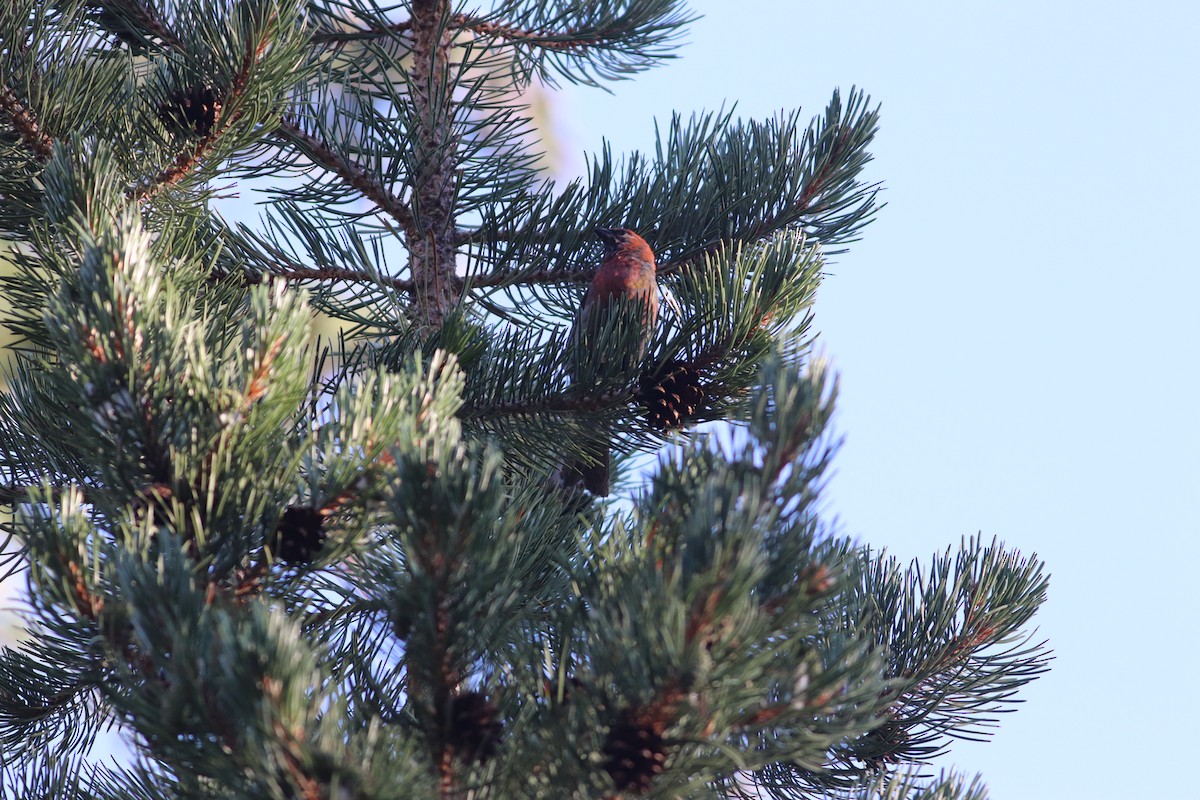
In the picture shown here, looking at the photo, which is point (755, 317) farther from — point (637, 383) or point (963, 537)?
point (963, 537)

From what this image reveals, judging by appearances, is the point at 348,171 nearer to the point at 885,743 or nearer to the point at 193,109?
the point at 193,109

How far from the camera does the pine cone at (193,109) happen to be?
2297mm

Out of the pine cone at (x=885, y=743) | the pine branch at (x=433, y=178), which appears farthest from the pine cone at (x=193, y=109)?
the pine cone at (x=885, y=743)

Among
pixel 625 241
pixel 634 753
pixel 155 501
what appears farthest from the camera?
pixel 625 241

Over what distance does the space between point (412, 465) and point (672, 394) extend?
1026 millimetres

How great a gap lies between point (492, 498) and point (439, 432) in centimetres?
21

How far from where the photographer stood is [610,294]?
251cm

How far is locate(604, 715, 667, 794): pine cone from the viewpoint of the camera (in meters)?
1.38

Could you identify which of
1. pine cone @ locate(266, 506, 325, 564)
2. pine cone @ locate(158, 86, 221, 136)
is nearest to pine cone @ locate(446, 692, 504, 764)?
pine cone @ locate(266, 506, 325, 564)

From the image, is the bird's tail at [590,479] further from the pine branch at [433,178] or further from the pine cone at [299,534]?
the pine cone at [299,534]

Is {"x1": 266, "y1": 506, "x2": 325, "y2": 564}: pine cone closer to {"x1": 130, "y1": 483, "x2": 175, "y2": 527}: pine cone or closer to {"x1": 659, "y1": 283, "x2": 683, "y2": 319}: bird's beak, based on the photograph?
{"x1": 130, "y1": 483, "x2": 175, "y2": 527}: pine cone

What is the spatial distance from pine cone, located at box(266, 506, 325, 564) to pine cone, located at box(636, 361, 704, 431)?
0.94 meters

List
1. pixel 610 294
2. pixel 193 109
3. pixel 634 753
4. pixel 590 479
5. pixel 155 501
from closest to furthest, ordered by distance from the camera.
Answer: pixel 634 753, pixel 155 501, pixel 193 109, pixel 610 294, pixel 590 479

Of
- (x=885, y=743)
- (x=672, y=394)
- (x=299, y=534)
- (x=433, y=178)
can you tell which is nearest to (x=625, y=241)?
(x=433, y=178)
